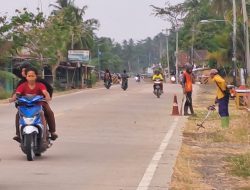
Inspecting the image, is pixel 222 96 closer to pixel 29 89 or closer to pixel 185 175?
pixel 29 89

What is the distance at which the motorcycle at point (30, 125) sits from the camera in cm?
1104

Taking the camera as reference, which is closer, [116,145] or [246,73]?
[116,145]

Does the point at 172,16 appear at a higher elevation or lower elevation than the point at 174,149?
higher

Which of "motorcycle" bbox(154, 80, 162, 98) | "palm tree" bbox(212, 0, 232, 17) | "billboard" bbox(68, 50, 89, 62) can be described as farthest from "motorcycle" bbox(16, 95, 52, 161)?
"billboard" bbox(68, 50, 89, 62)

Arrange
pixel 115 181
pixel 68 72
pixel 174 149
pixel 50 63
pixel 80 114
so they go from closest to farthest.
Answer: pixel 115 181 < pixel 174 149 < pixel 80 114 < pixel 50 63 < pixel 68 72

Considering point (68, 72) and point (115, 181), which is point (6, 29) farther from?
point (115, 181)

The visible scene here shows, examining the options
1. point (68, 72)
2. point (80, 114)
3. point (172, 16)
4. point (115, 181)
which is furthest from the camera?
point (172, 16)

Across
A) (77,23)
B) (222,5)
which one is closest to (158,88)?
(222,5)

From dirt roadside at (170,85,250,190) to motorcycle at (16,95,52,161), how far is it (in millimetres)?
2411

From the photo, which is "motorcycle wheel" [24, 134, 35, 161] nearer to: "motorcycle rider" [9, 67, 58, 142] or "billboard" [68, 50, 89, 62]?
"motorcycle rider" [9, 67, 58, 142]

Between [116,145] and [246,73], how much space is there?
28013 mm

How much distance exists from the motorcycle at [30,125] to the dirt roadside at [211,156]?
241 centimetres

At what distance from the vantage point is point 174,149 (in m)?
12.9

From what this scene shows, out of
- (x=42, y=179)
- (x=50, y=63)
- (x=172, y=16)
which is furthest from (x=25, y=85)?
(x=172, y=16)
